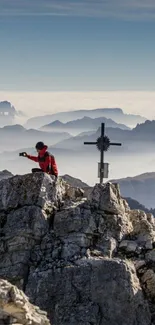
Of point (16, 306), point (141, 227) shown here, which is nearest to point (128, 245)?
point (141, 227)

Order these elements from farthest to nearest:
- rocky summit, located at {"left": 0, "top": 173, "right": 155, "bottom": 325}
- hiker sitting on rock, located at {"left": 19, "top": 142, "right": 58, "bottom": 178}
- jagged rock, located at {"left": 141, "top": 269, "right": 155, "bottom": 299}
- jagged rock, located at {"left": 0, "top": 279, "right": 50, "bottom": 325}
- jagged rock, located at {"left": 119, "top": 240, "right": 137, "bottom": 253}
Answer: hiker sitting on rock, located at {"left": 19, "top": 142, "right": 58, "bottom": 178} < jagged rock, located at {"left": 119, "top": 240, "right": 137, "bottom": 253} < jagged rock, located at {"left": 141, "top": 269, "right": 155, "bottom": 299} < rocky summit, located at {"left": 0, "top": 173, "right": 155, "bottom": 325} < jagged rock, located at {"left": 0, "top": 279, "right": 50, "bottom": 325}

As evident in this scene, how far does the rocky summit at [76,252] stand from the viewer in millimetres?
32188

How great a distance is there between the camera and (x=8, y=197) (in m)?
36.5

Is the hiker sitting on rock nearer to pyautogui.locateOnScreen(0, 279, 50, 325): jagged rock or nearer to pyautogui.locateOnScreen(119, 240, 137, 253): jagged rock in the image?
pyautogui.locateOnScreen(119, 240, 137, 253): jagged rock

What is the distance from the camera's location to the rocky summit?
1267 inches

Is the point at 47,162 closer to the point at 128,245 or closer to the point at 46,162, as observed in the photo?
the point at 46,162

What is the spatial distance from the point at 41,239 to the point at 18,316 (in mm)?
12426

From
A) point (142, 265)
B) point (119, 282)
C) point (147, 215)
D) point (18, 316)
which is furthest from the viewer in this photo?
point (147, 215)

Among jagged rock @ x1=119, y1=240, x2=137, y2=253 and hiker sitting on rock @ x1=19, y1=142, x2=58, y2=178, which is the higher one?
hiker sitting on rock @ x1=19, y1=142, x2=58, y2=178

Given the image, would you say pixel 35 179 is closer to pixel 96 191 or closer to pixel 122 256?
pixel 96 191

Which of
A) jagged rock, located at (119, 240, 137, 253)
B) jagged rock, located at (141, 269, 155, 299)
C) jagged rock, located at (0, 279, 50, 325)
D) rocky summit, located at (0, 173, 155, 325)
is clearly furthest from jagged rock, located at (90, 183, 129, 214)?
jagged rock, located at (0, 279, 50, 325)

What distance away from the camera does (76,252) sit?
3391 centimetres

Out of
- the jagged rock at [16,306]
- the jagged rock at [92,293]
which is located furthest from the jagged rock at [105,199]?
the jagged rock at [16,306]

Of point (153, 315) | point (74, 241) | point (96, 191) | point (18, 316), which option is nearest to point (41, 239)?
point (74, 241)
